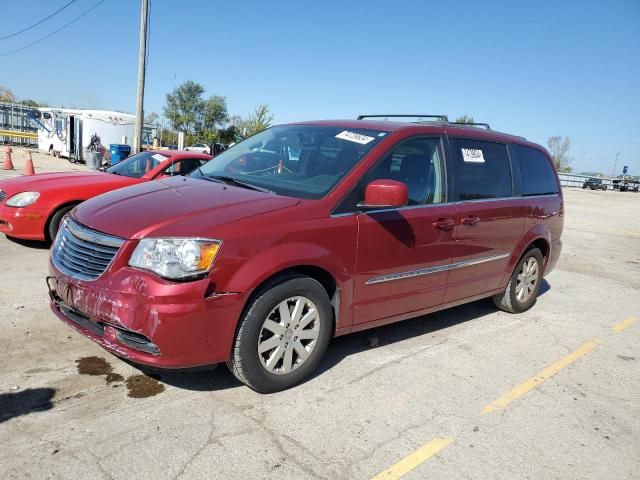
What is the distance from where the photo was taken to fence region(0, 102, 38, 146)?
3091cm

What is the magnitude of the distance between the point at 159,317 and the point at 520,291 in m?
4.19

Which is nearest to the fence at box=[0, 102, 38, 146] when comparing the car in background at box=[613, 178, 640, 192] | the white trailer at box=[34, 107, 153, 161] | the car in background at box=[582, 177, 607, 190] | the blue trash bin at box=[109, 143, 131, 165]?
the white trailer at box=[34, 107, 153, 161]

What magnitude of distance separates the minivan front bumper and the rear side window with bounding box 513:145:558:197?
12.0 ft

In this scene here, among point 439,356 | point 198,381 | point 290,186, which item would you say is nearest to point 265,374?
point 198,381

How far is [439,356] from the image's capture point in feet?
14.2

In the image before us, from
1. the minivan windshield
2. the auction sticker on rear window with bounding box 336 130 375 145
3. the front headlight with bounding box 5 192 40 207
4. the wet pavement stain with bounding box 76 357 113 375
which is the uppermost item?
the auction sticker on rear window with bounding box 336 130 375 145

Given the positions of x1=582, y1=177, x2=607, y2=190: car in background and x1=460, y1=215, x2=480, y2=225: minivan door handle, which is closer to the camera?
x1=460, y1=215, x2=480, y2=225: minivan door handle

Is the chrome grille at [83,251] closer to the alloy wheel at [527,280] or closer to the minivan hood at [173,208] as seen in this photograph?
the minivan hood at [173,208]

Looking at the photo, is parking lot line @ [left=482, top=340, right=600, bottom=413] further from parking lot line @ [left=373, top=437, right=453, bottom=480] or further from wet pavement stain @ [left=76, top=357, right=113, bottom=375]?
wet pavement stain @ [left=76, top=357, right=113, bottom=375]

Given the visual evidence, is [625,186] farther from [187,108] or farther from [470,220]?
[470,220]

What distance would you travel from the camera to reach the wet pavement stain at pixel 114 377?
338 centimetres

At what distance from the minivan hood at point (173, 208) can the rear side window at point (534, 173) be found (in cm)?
302

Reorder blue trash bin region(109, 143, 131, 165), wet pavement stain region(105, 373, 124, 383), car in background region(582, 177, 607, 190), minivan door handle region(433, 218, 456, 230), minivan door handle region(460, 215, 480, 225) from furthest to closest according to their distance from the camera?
car in background region(582, 177, 607, 190)
blue trash bin region(109, 143, 131, 165)
minivan door handle region(460, 215, 480, 225)
minivan door handle region(433, 218, 456, 230)
wet pavement stain region(105, 373, 124, 383)

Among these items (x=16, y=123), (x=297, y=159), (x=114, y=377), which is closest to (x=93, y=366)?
(x=114, y=377)
